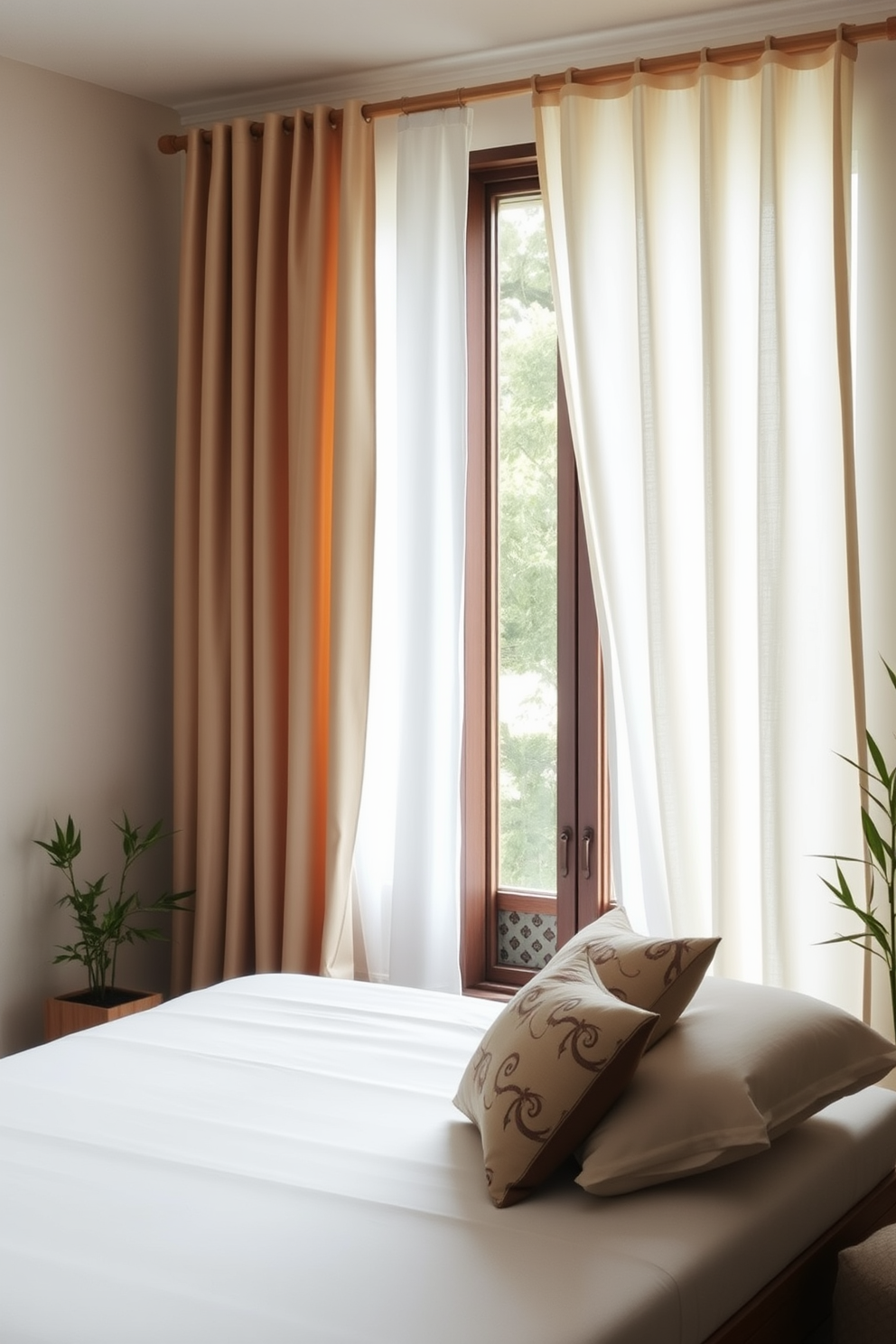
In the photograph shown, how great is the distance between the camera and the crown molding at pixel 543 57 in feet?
10.7

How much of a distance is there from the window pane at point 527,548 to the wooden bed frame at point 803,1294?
168 centimetres

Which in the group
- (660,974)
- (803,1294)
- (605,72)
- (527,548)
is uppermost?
(605,72)

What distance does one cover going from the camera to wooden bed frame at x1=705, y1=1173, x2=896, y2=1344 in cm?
191

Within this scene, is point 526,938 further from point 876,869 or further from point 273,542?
point 273,542

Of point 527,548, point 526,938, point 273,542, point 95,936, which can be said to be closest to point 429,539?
point 527,548

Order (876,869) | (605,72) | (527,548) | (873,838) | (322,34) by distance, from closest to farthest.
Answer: (873,838) < (876,869) < (605,72) < (322,34) < (527,548)

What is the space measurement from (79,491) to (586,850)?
1720 mm

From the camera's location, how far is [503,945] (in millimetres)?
3941

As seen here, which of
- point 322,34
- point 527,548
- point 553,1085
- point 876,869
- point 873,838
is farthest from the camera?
point 527,548

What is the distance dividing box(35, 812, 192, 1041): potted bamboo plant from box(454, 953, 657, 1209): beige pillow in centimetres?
182

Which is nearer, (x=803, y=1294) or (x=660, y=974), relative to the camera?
(x=803, y=1294)

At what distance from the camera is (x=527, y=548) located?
→ 385cm

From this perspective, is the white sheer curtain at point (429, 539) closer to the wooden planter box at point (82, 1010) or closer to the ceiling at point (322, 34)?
the ceiling at point (322, 34)

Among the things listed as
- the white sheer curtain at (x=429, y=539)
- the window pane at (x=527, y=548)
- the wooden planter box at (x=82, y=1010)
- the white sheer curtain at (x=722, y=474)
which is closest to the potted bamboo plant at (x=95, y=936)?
the wooden planter box at (x=82, y=1010)
